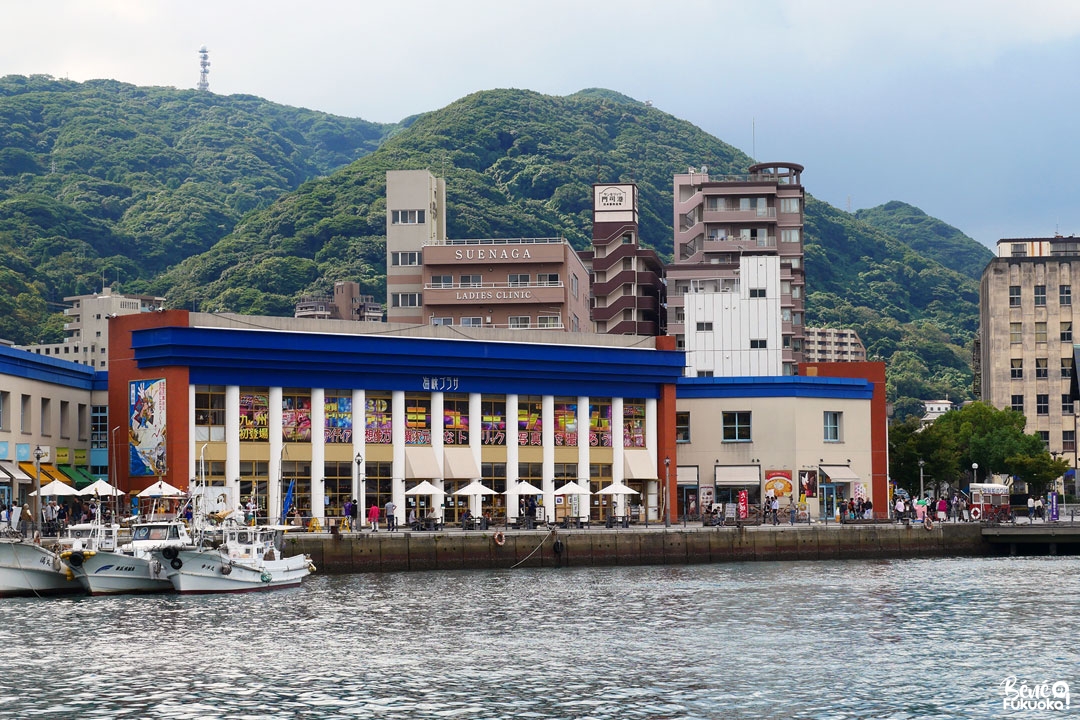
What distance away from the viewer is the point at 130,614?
59.8 meters

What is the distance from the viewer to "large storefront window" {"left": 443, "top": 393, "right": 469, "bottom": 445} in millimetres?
99500

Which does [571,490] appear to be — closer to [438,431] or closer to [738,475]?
[438,431]

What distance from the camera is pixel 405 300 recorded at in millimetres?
161000

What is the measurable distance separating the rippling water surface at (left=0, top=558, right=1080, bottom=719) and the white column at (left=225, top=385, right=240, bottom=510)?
62.3 feet

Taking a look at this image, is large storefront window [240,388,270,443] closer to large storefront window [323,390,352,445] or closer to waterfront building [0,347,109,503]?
large storefront window [323,390,352,445]

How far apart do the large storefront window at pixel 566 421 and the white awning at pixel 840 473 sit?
18.9 meters

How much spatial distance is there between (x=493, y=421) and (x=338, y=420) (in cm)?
1071

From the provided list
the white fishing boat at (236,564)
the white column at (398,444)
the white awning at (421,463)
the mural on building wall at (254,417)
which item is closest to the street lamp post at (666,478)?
the white awning at (421,463)

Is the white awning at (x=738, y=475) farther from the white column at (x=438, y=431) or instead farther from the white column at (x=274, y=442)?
the white column at (x=274, y=442)

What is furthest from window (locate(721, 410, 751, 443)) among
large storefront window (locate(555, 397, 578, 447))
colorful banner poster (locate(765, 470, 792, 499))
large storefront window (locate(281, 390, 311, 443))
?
large storefront window (locate(281, 390, 311, 443))

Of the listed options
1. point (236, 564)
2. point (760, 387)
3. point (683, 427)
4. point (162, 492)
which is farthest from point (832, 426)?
point (236, 564)

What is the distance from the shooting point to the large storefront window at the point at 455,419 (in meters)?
99.5

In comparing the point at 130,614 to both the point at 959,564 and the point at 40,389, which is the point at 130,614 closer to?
the point at 40,389

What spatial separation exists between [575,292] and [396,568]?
8060 cm
